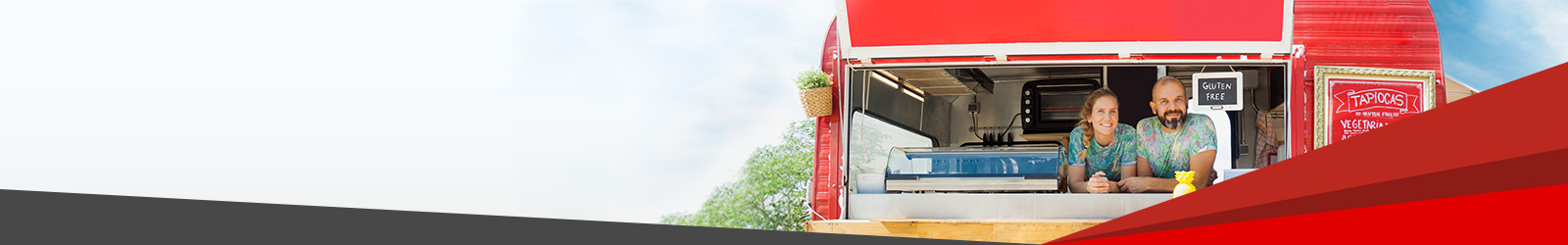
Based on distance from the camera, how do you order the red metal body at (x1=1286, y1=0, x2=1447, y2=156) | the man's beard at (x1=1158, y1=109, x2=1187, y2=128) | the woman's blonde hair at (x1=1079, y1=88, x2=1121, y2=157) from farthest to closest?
1. the red metal body at (x1=1286, y1=0, x2=1447, y2=156)
2. the woman's blonde hair at (x1=1079, y1=88, x2=1121, y2=157)
3. the man's beard at (x1=1158, y1=109, x2=1187, y2=128)

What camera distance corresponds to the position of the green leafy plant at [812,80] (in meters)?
6.57

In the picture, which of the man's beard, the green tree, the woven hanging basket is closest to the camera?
the man's beard

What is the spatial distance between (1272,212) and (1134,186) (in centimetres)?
529

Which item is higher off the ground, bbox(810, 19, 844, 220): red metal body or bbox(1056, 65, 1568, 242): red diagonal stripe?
bbox(810, 19, 844, 220): red metal body

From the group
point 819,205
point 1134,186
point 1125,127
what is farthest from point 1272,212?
point 819,205

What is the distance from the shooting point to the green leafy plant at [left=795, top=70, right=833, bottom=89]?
259 inches

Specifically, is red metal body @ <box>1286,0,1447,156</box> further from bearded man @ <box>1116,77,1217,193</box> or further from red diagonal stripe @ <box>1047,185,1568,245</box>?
red diagonal stripe @ <box>1047,185,1568,245</box>

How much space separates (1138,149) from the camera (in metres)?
6.18

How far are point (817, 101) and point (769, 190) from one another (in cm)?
1418

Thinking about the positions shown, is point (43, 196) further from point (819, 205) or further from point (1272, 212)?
point (819, 205)

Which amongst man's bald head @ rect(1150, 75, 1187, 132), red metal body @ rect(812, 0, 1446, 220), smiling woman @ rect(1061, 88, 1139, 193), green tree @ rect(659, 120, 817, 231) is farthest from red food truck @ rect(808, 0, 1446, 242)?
green tree @ rect(659, 120, 817, 231)

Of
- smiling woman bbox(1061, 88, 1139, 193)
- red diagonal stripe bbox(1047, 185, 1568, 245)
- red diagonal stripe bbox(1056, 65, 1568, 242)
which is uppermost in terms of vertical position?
smiling woman bbox(1061, 88, 1139, 193)

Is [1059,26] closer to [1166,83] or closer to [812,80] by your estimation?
[1166,83]

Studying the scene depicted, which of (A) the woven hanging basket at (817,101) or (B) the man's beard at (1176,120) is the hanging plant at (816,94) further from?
(B) the man's beard at (1176,120)
